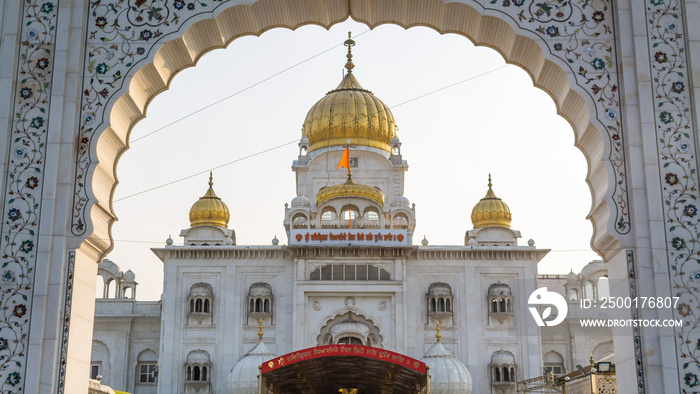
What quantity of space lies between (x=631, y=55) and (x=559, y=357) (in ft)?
72.4

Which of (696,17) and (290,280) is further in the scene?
(290,280)

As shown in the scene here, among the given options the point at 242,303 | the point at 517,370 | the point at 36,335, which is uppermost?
the point at 242,303

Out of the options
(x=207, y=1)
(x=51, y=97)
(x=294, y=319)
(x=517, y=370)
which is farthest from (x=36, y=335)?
(x=517, y=370)

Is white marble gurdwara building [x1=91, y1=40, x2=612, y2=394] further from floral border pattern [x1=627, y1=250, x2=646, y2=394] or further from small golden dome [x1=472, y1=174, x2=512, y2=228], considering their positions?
floral border pattern [x1=627, y1=250, x2=646, y2=394]

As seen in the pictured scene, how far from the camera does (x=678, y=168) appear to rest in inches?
242

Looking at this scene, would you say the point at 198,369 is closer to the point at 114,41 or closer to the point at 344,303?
the point at 344,303

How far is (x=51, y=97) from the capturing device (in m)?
6.36

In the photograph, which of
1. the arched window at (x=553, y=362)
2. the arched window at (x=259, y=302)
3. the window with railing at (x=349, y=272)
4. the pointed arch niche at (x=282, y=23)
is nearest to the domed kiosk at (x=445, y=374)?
the window with railing at (x=349, y=272)

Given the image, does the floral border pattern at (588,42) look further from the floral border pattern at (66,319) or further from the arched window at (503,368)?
the arched window at (503,368)

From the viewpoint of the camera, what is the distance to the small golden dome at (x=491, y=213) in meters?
28.1

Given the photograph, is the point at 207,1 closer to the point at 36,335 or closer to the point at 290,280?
the point at 36,335

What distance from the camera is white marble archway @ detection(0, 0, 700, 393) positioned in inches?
234

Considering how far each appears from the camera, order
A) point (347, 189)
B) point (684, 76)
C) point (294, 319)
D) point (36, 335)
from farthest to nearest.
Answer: point (347, 189), point (294, 319), point (684, 76), point (36, 335)

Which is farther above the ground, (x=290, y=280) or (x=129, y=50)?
(x=290, y=280)
